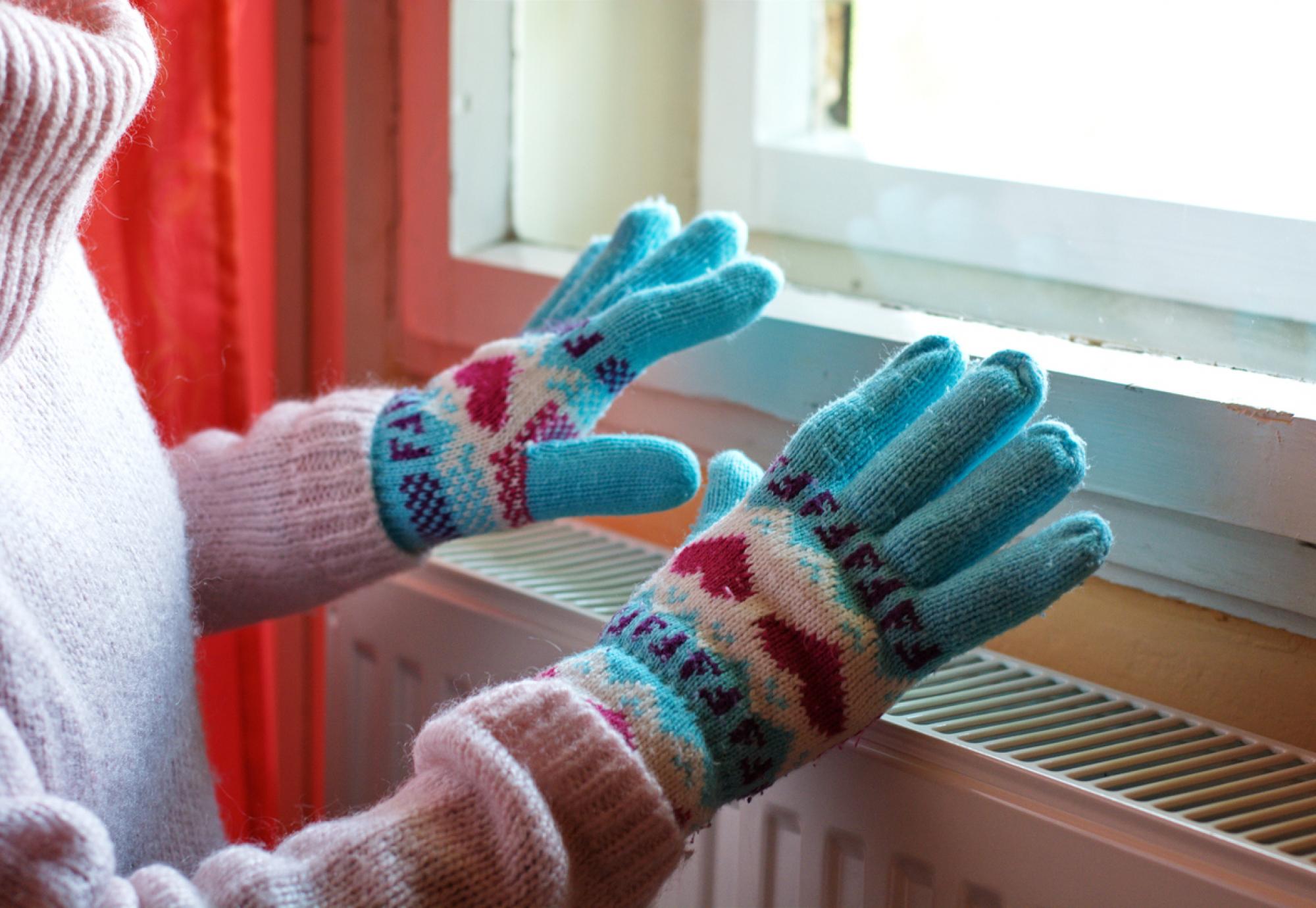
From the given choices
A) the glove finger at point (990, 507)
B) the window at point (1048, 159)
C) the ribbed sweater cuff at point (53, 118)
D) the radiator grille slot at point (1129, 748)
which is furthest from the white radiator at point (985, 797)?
the ribbed sweater cuff at point (53, 118)

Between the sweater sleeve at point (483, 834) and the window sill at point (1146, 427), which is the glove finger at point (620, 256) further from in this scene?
the sweater sleeve at point (483, 834)

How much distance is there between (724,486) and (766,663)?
0.40 ft

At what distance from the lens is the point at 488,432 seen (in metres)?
0.60

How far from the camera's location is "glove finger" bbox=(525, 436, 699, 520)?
1.88 feet

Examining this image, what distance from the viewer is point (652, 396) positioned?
818mm

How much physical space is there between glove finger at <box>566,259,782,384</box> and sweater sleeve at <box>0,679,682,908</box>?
18 cm

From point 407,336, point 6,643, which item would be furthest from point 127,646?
point 407,336

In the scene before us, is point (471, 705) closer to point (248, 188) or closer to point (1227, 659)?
point (1227, 659)

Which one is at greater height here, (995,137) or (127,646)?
(995,137)

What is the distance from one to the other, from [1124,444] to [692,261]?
0.79 ft

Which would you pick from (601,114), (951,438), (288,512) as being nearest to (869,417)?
(951,438)

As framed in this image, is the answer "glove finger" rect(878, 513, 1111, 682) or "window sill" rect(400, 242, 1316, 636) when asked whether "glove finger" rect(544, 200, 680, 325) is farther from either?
"glove finger" rect(878, 513, 1111, 682)

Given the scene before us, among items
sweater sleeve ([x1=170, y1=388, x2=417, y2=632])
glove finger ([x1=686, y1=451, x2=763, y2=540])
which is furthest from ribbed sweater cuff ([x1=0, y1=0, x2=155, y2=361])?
glove finger ([x1=686, y1=451, x2=763, y2=540])

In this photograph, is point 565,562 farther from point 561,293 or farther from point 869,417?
point 869,417
